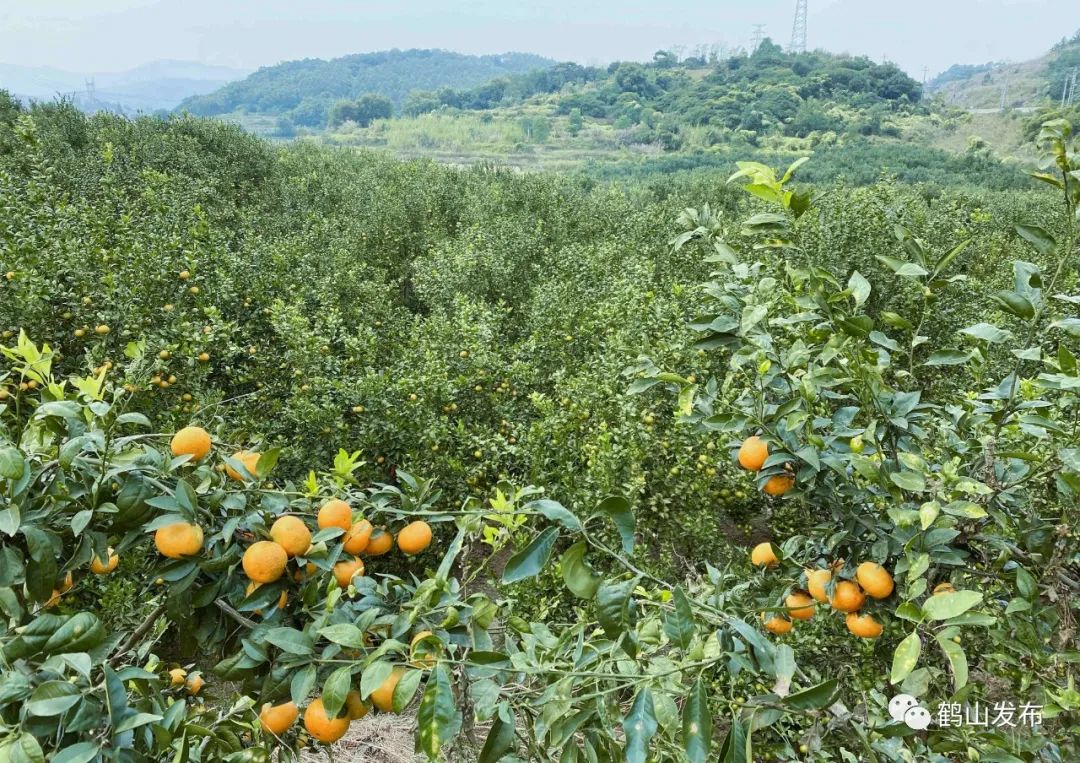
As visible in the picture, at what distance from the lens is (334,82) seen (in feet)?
308

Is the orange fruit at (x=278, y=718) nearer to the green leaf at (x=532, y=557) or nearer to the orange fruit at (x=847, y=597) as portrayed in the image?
the green leaf at (x=532, y=557)

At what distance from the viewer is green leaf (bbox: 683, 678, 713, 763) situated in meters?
0.82

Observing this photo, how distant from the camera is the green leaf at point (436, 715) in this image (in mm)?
811

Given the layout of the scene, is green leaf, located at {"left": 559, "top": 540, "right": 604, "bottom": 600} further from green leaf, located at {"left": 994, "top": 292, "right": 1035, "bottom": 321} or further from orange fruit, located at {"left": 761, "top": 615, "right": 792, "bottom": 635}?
green leaf, located at {"left": 994, "top": 292, "right": 1035, "bottom": 321}

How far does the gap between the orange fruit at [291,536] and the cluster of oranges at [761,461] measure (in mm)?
854

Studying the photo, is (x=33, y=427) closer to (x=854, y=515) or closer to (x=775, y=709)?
(x=775, y=709)

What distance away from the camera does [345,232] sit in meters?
7.94

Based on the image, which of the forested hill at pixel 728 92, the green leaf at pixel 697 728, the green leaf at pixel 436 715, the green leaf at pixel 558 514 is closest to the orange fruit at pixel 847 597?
the green leaf at pixel 697 728

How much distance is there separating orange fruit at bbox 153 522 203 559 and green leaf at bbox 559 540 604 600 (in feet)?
1.86

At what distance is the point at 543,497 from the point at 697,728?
2689mm

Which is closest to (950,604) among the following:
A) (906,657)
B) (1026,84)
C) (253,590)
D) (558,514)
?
(906,657)

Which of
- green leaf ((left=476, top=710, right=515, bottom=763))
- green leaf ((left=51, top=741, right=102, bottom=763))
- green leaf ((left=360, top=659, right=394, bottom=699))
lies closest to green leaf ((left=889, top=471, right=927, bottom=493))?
green leaf ((left=476, top=710, right=515, bottom=763))

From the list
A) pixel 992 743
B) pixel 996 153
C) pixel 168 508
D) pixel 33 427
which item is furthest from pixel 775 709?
pixel 996 153

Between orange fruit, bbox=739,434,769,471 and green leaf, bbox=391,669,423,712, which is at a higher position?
orange fruit, bbox=739,434,769,471
